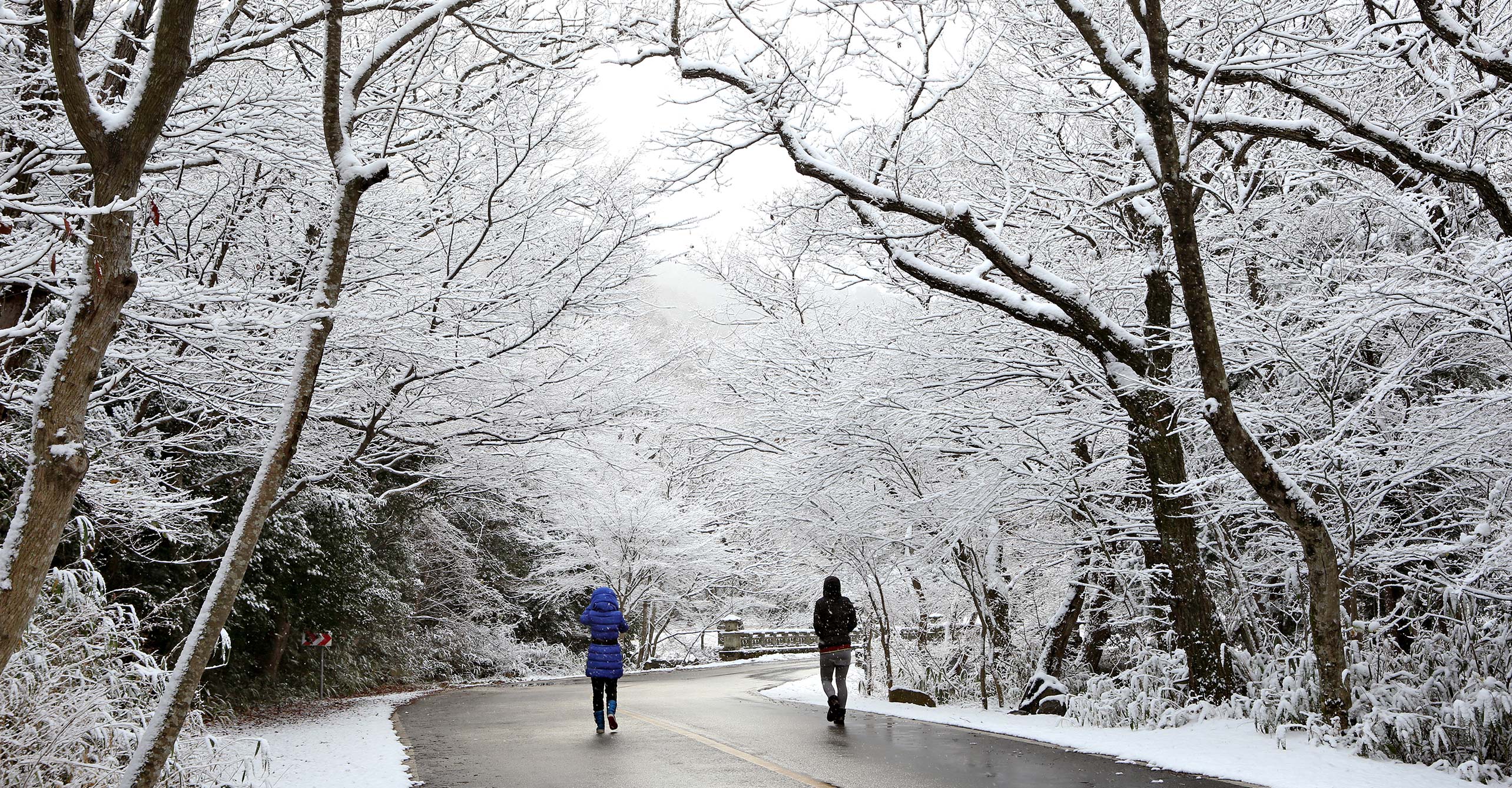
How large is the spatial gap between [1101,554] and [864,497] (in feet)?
10.2

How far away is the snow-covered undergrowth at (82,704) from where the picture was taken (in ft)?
18.3

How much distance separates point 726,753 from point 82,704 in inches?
185

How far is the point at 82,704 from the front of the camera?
5.80m

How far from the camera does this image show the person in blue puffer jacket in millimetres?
10508

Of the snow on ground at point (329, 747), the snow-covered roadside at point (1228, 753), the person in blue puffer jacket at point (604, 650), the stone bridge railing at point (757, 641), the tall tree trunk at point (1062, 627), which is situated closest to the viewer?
the snow-covered roadside at point (1228, 753)

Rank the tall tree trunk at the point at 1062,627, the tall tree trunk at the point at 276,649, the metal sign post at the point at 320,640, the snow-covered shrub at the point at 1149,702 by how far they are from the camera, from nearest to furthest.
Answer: the snow-covered shrub at the point at 1149,702
the tall tree trunk at the point at 1062,627
the tall tree trunk at the point at 276,649
the metal sign post at the point at 320,640

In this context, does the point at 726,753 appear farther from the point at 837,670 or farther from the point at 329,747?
the point at 329,747

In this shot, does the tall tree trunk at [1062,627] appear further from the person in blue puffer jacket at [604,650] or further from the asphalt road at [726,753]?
the person in blue puffer jacket at [604,650]

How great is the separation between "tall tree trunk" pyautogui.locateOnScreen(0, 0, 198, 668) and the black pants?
6854 millimetres

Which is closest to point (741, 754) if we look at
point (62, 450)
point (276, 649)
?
point (62, 450)

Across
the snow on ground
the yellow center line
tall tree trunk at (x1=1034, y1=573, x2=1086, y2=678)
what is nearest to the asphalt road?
the yellow center line

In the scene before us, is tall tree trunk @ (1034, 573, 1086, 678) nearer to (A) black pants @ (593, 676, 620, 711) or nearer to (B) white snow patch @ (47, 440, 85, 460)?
(A) black pants @ (593, 676, 620, 711)

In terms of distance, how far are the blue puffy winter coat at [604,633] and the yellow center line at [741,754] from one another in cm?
86

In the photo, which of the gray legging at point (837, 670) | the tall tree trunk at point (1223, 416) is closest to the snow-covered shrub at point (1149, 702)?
the tall tree trunk at point (1223, 416)
